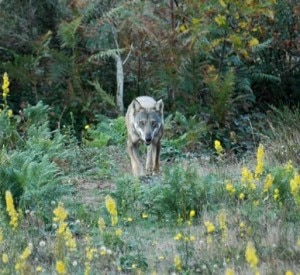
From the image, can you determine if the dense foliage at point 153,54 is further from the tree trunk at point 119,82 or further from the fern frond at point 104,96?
the tree trunk at point 119,82

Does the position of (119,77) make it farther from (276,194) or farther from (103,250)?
(103,250)

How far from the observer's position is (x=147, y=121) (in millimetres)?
13562

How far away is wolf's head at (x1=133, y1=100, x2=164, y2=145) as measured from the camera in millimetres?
13438

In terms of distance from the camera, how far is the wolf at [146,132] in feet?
44.2

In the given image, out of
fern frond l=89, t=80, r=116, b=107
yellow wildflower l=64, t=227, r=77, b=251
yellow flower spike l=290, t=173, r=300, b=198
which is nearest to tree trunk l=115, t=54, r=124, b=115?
fern frond l=89, t=80, r=116, b=107

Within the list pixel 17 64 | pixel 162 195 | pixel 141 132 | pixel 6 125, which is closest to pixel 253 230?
pixel 162 195

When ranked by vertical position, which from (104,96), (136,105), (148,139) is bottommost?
(104,96)

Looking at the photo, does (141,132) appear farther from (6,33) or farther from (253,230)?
(6,33)

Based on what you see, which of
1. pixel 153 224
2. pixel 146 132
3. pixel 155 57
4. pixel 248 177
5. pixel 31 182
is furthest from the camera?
pixel 155 57

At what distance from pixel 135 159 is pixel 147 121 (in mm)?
596

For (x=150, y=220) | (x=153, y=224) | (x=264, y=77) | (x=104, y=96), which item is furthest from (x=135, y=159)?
(x=264, y=77)

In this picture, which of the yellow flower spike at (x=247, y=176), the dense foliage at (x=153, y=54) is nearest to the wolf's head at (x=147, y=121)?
the yellow flower spike at (x=247, y=176)

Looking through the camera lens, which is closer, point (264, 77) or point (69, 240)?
point (69, 240)

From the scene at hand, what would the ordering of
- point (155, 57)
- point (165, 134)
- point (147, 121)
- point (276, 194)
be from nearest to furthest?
point (276, 194) → point (147, 121) → point (165, 134) → point (155, 57)
